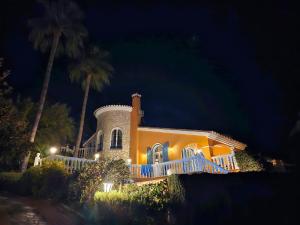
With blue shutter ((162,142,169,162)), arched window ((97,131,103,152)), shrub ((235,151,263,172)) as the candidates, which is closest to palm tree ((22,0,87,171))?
arched window ((97,131,103,152))

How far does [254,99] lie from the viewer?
23844mm

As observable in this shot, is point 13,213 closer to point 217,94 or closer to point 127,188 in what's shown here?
point 127,188

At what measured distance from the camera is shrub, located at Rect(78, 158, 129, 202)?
34.6 ft

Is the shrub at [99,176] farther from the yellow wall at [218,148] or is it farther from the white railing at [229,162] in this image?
the yellow wall at [218,148]

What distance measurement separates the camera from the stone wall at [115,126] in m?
20.1

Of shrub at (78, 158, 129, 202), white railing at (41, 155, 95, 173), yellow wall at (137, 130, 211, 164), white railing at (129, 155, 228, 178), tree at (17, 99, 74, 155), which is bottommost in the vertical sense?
shrub at (78, 158, 129, 202)

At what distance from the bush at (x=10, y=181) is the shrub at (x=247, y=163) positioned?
43.7 ft

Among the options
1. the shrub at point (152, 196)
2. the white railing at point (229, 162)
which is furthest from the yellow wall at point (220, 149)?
the shrub at point (152, 196)

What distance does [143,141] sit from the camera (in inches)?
795

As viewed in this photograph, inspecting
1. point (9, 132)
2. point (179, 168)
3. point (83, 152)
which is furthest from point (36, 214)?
point (83, 152)

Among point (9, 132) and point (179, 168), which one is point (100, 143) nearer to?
point (9, 132)

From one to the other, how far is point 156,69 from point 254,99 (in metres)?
12.3

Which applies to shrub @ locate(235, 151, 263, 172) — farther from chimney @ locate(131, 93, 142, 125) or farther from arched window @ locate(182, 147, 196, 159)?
chimney @ locate(131, 93, 142, 125)

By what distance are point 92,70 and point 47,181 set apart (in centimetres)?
1558
